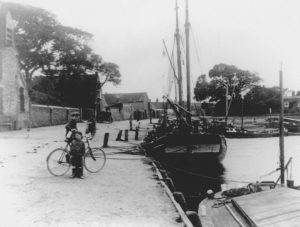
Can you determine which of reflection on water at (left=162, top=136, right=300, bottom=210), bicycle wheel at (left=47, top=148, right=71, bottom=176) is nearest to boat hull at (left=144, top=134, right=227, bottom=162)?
reflection on water at (left=162, top=136, right=300, bottom=210)

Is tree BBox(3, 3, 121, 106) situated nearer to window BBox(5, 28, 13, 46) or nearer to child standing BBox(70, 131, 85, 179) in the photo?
window BBox(5, 28, 13, 46)

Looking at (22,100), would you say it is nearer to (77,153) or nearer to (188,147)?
(188,147)

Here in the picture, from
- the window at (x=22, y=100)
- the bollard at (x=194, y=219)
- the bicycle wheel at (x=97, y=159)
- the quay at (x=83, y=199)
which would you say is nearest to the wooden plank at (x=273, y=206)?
the bollard at (x=194, y=219)

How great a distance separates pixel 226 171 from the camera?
22.8 m

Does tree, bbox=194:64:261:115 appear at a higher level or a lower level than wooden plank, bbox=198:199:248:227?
higher

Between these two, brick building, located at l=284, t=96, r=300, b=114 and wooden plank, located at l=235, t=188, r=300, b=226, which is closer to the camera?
wooden plank, located at l=235, t=188, r=300, b=226

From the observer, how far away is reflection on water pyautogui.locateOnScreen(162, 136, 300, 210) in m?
16.6

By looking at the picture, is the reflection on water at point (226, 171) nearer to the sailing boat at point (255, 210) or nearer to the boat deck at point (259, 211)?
the sailing boat at point (255, 210)

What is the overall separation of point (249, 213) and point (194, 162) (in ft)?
44.9

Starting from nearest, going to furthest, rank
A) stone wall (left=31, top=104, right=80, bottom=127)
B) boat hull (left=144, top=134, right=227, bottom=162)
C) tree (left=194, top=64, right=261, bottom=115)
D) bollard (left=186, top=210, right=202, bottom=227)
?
1. bollard (left=186, top=210, right=202, bottom=227)
2. boat hull (left=144, top=134, right=227, bottom=162)
3. stone wall (left=31, top=104, right=80, bottom=127)
4. tree (left=194, top=64, right=261, bottom=115)

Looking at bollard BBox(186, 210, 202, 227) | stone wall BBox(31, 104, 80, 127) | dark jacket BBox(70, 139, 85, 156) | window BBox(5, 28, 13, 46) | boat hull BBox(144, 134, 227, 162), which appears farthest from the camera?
stone wall BBox(31, 104, 80, 127)

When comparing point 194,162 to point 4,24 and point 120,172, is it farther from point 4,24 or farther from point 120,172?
point 4,24

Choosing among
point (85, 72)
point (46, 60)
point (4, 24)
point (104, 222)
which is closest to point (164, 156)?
point (104, 222)

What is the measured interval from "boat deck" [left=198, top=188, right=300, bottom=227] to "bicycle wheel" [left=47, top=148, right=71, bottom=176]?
181 inches
